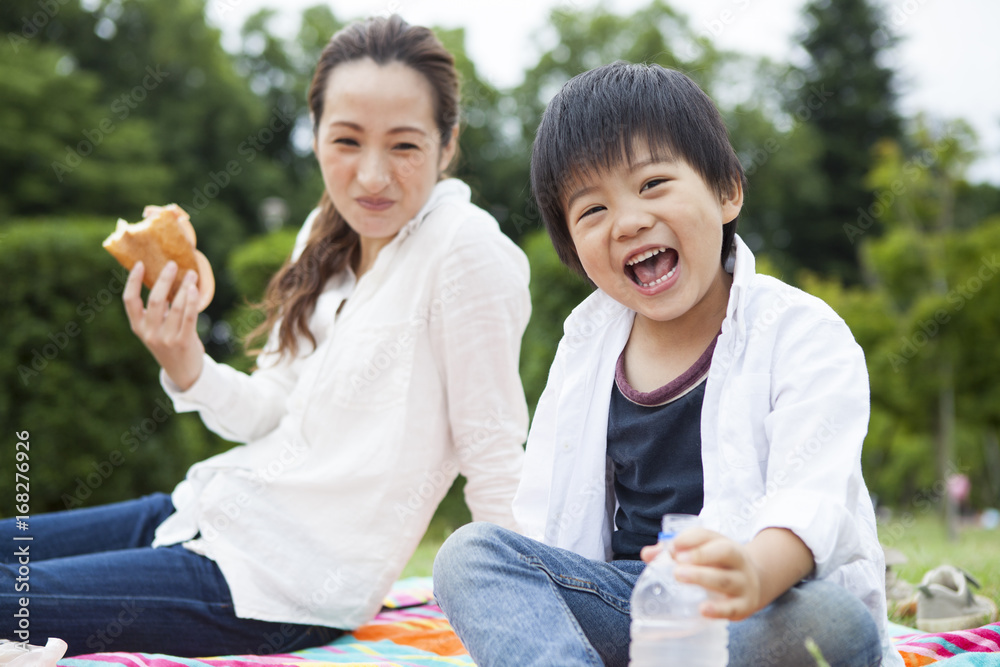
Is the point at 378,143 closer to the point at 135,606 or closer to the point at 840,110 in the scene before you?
the point at 135,606

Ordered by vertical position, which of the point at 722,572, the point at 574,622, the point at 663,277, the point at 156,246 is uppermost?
the point at 156,246

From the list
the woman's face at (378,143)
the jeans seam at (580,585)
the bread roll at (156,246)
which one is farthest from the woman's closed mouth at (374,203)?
the jeans seam at (580,585)

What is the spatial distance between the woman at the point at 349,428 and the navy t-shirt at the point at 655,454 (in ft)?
2.48

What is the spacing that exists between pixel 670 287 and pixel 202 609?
1687mm

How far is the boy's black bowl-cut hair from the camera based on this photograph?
77.0 inches

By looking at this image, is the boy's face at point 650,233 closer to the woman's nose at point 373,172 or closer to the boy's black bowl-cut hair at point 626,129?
the boy's black bowl-cut hair at point 626,129

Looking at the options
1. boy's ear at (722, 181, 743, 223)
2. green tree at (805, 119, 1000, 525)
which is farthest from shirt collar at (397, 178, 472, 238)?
green tree at (805, 119, 1000, 525)

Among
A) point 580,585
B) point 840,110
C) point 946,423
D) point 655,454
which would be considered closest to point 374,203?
point 655,454

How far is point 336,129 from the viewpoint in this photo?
2.94 metres

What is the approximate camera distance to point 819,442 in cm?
169

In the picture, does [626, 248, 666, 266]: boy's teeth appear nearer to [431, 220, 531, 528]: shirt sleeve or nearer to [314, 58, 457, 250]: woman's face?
[431, 220, 531, 528]: shirt sleeve

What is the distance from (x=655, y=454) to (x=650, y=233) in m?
0.51

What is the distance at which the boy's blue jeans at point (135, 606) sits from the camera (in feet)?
8.18

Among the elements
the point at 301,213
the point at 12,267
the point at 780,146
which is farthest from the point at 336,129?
the point at 780,146
